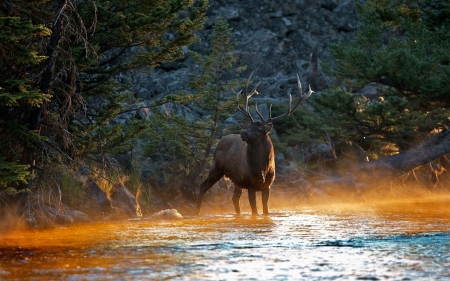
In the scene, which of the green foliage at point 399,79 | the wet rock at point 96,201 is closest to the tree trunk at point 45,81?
the wet rock at point 96,201

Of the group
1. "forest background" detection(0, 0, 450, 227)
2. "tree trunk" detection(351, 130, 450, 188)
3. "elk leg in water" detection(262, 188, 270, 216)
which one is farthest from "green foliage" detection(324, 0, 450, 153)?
"elk leg in water" detection(262, 188, 270, 216)

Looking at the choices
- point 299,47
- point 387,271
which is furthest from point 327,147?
point 387,271

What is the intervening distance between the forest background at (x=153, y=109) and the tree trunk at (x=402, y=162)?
0.60 ft

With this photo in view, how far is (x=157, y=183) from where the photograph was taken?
1622cm

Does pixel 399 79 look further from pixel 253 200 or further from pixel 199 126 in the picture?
pixel 253 200

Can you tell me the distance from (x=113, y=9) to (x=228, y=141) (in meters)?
4.31

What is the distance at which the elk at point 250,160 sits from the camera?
1410 cm

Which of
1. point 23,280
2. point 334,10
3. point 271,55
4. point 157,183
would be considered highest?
point 334,10

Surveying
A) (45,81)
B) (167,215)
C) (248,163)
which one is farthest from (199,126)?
(45,81)

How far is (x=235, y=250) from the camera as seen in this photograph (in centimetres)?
840

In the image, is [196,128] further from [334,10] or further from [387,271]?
[334,10]

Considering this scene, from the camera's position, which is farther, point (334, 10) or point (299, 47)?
point (334, 10)

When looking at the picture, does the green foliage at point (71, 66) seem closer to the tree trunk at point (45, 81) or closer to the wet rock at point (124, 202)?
the tree trunk at point (45, 81)

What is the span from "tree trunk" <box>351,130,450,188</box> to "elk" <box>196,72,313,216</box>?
5777mm
